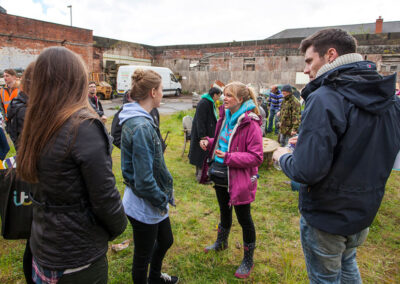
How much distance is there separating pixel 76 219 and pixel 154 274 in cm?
130

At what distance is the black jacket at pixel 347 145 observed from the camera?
1359mm

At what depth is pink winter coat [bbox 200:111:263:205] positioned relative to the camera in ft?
7.60

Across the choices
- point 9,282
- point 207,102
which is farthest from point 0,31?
point 9,282

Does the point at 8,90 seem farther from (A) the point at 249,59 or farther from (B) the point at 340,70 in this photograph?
(A) the point at 249,59

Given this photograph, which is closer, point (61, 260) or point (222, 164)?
point (61, 260)

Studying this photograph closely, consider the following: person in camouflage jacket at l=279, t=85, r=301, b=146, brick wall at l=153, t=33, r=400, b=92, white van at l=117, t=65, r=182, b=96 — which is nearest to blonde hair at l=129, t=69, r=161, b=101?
person in camouflage jacket at l=279, t=85, r=301, b=146

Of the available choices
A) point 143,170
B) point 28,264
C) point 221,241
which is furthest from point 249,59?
point 28,264

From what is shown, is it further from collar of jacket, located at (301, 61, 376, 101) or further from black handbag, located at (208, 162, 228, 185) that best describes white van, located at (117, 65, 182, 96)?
collar of jacket, located at (301, 61, 376, 101)

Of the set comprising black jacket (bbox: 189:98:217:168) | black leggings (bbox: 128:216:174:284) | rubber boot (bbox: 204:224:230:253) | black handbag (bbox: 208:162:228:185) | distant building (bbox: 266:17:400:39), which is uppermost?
distant building (bbox: 266:17:400:39)

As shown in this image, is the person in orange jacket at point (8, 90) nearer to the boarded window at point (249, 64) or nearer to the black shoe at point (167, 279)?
the black shoe at point (167, 279)

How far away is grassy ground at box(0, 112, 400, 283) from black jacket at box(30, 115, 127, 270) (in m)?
1.41

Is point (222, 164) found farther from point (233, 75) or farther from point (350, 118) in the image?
point (233, 75)

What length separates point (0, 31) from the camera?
16.7 m

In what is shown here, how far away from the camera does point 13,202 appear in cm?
165
